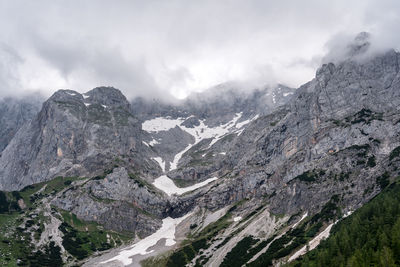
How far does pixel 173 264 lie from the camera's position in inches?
6339

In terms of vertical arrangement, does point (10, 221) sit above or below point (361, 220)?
above

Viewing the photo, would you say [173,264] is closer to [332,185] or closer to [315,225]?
[315,225]

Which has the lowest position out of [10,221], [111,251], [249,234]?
[249,234]

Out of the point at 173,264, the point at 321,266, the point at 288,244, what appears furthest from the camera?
the point at 173,264

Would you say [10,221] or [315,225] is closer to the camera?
[315,225]

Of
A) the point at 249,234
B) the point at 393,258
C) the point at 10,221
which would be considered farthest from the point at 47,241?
the point at 393,258

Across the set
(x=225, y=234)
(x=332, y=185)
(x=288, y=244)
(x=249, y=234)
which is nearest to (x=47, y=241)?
(x=225, y=234)

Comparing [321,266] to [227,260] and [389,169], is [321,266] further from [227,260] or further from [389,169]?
[389,169]

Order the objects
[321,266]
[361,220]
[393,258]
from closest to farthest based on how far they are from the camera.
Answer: [393,258] < [321,266] < [361,220]

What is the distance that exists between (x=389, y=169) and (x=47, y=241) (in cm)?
17158

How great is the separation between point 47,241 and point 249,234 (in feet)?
348

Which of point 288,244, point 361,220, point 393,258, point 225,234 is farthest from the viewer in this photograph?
point 225,234

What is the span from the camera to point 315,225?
146m

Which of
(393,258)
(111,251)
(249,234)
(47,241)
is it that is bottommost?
(393,258)
